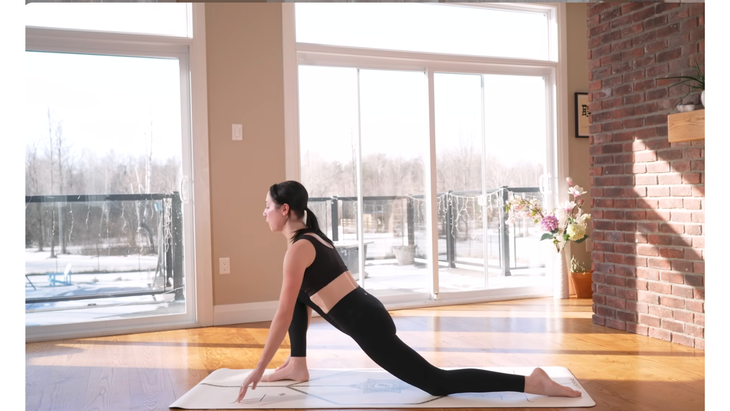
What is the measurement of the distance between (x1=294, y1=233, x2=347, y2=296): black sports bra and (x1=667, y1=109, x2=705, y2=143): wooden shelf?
76.0 inches

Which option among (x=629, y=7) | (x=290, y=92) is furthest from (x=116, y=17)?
(x=629, y=7)

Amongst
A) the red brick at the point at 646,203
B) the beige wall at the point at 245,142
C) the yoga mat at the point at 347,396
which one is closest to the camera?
the yoga mat at the point at 347,396

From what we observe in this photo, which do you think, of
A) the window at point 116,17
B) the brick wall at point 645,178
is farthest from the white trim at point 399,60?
the brick wall at point 645,178

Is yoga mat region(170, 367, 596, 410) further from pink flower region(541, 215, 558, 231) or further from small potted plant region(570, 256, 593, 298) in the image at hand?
small potted plant region(570, 256, 593, 298)

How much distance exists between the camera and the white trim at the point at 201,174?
422 cm

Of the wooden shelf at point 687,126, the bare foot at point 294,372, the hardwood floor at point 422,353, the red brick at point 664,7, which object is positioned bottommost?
the hardwood floor at point 422,353

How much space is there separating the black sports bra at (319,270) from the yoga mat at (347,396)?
0.46m

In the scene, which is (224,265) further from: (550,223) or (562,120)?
(562,120)

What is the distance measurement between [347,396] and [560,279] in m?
3.15

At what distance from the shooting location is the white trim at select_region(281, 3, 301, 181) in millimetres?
4457

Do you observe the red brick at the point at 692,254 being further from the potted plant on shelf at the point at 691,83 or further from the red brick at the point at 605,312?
the potted plant on shelf at the point at 691,83

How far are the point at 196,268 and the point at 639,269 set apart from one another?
115 inches
